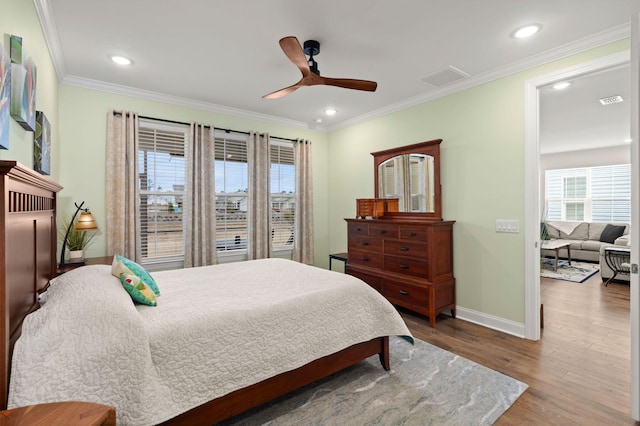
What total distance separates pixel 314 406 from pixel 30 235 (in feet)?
6.17

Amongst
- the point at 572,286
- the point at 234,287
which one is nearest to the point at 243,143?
the point at 234,287

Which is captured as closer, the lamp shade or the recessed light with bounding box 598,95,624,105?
the lamp shade

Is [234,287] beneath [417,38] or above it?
beneath

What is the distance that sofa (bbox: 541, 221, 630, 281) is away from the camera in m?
6.74

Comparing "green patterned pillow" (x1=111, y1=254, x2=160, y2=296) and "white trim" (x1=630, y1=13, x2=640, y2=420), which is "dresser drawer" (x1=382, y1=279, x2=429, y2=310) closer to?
"white trim" (x1=630, y1=13, x2=640, y2=420)

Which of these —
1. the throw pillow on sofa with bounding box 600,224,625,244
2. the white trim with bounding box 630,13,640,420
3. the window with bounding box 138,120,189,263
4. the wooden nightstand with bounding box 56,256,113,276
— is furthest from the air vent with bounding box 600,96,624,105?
the wooden nightstand with bounding box 56,256,113,276

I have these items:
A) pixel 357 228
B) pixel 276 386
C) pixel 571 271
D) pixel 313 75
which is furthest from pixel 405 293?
pixel 571 271

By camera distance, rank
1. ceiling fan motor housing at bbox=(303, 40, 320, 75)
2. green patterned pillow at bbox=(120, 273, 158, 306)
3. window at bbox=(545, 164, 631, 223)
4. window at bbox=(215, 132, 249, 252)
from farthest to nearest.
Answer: window at bbox=(545, 164, 631, 223) < window at bbox=(215, 132, 249, 252) < ceiling fan motor housing at bbox=(303, 40, 320, 75) < green patterned pillow at bbox=(120, 273, 158, 306)

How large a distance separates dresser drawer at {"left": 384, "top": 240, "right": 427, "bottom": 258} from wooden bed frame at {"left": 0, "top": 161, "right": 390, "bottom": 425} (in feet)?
4.28

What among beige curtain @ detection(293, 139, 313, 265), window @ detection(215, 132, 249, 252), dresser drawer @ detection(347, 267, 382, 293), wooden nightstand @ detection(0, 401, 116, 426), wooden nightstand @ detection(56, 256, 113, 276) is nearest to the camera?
wooden nightstand @ detection(0, 401, 116, 426)

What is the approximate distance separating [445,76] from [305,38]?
161 centimetres

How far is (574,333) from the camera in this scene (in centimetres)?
319

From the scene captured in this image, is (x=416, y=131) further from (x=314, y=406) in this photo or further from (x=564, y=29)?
(x=314, y=406)

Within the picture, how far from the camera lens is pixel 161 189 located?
3.95m
